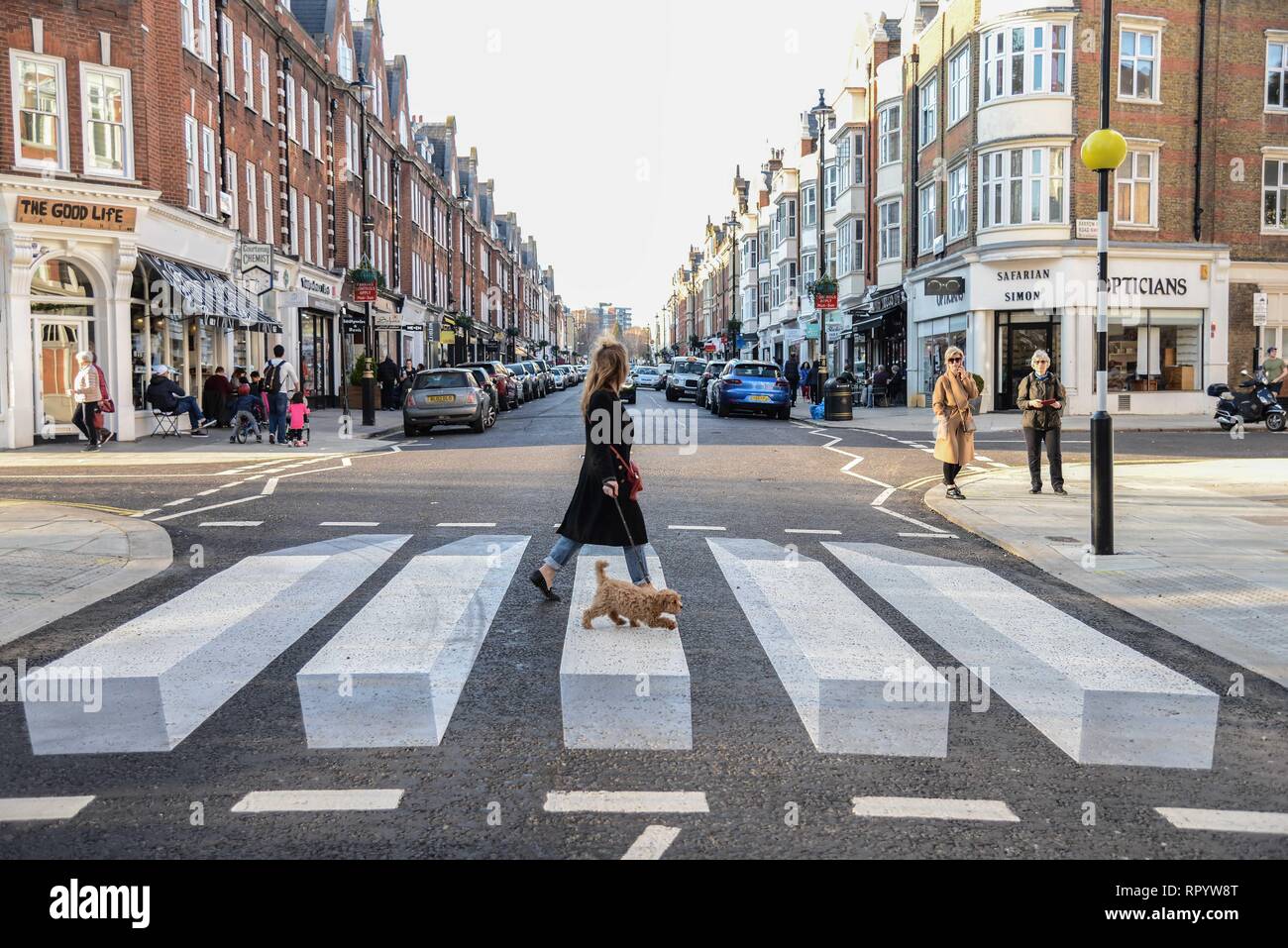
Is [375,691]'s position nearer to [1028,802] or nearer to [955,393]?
[1028,802]

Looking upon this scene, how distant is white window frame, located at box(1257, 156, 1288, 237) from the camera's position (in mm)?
33031

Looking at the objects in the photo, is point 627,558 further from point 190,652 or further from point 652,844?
point 652,844

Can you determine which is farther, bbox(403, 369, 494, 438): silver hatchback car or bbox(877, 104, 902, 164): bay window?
bbox(877, 104, 902, 164): bay window

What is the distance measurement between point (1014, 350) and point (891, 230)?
10952 millimetres

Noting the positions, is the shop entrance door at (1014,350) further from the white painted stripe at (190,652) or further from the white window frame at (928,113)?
the white painted stripe at (190,652)

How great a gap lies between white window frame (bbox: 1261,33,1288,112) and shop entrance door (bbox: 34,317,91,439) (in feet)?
107

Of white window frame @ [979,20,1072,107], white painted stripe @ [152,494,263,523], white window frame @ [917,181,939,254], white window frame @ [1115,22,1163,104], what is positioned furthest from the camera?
white window frame @ [917,181,939,254]

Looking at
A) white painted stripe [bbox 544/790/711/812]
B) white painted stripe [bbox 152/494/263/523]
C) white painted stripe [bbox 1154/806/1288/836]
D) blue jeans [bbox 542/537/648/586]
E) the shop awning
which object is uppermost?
the shop awning

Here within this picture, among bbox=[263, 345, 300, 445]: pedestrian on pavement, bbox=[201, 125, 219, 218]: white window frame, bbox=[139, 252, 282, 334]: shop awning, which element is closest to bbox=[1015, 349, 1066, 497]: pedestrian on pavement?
bbox=[263, 345, 300, 445]: pedestrian on pavement

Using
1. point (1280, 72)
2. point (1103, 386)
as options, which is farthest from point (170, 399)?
point (1280, 72)

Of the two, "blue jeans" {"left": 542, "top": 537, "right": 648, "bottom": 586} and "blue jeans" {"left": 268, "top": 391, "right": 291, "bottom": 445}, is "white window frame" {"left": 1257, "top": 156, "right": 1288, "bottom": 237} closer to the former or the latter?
"blue jeans" {"left": 268, "top": 391, "right": 291, "bottom": 445}

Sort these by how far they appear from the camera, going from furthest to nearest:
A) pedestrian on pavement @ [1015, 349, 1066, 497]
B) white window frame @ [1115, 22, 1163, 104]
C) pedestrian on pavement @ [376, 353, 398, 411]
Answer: pedestrian on pavement @ [376, 353, 398, 411] → white window frame @ [1115, 22, 1163, 104] → pedestrian on pavement @ [1015, 349, 1066, 497]

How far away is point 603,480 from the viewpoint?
22.8ft

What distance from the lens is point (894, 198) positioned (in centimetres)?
4125
